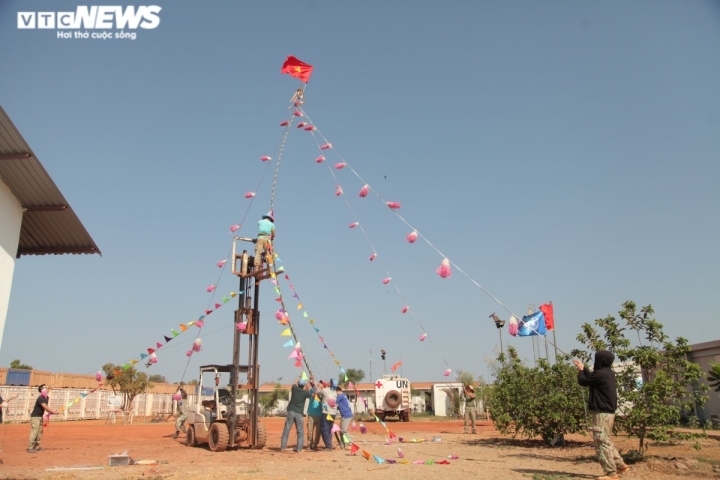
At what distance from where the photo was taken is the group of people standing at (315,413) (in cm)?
1338

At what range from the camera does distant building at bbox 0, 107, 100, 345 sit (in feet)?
36.1

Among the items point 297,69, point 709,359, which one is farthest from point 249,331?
point 709,359

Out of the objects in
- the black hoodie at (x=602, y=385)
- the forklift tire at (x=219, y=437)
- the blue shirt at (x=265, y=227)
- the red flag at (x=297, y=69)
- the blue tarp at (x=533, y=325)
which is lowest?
the forklift tire at (x=219, y=437)

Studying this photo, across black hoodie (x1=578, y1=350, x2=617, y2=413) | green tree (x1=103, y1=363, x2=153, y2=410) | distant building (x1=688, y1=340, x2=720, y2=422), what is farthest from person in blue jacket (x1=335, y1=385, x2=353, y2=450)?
green tree (x1=103, y1=363, x2=153, y2=410)

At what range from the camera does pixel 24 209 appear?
12297 millimetres

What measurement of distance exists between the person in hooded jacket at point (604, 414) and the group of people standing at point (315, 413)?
261 inches

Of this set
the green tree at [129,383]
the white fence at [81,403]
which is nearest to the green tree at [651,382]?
the white fence at [81,403]

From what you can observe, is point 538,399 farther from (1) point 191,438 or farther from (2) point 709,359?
(2) point 709,359

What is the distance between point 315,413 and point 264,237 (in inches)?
186

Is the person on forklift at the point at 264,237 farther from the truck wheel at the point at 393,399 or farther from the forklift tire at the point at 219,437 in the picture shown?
the truck wheel at the point at 393,399

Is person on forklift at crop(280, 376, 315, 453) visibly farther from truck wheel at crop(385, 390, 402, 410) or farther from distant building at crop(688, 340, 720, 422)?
truck wheel at crop(385, 390, 402, 410)

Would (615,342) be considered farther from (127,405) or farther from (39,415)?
(127,405)

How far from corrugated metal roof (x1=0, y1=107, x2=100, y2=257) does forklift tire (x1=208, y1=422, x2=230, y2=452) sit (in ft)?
17.8

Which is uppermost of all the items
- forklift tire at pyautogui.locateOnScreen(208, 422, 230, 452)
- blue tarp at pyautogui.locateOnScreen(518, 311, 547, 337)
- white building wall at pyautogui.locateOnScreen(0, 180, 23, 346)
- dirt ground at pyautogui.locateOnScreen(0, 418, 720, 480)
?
white building wall at pyautogui.locateOnScreen(0, 180, 23, 346)
